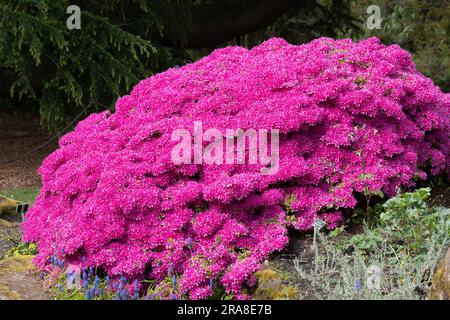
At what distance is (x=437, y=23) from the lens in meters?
17.5

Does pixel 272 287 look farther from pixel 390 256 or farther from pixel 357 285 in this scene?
pixel 390 256

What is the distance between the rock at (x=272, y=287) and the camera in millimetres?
3777

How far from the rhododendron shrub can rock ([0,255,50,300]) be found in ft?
0.56

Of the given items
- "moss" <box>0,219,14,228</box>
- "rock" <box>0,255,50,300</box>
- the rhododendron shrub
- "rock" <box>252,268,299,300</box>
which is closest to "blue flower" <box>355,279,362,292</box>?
"rock" <box>252,268,299,300</box>

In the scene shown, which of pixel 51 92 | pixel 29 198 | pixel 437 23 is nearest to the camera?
pixel 29 198

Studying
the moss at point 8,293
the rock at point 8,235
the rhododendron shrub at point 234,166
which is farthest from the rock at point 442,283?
the rock at point 8,235

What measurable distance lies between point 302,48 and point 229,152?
157cm

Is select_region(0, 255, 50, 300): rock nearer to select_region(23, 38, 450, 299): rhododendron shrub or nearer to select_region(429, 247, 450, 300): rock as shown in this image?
select_region(23, 38, 450, 299): rhododendron shrub

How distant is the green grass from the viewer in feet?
26.1

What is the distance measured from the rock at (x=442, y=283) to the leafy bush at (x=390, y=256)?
0.50ft

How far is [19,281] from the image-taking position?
180 inches

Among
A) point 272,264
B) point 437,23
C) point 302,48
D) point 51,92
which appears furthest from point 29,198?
point 437,23

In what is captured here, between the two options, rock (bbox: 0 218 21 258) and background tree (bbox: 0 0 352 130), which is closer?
rock (bbox: 0 218 21 258)
